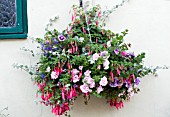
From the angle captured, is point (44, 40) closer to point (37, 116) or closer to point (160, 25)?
point (37, 116)

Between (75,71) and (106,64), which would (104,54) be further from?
(75,71)

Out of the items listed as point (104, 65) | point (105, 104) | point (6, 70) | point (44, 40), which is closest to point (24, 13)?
point (44, 40)

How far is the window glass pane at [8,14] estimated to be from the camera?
2467mm

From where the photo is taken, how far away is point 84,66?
6.75 feet

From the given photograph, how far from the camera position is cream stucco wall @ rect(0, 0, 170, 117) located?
8.04 ft

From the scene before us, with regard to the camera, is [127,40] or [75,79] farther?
[127,40]

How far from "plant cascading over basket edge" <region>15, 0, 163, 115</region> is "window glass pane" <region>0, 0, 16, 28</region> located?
0.38m

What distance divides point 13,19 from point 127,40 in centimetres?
111

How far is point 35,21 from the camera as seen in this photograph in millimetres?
2449

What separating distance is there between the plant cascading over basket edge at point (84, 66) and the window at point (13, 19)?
0.84ft

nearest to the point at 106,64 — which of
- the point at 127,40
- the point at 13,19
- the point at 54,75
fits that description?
the point at 54,75

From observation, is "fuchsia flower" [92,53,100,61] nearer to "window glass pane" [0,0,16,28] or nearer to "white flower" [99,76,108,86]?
"white flower" [99,76,108,86]

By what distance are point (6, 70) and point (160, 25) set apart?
1.55 meters

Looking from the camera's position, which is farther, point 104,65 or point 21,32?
point 21,32
